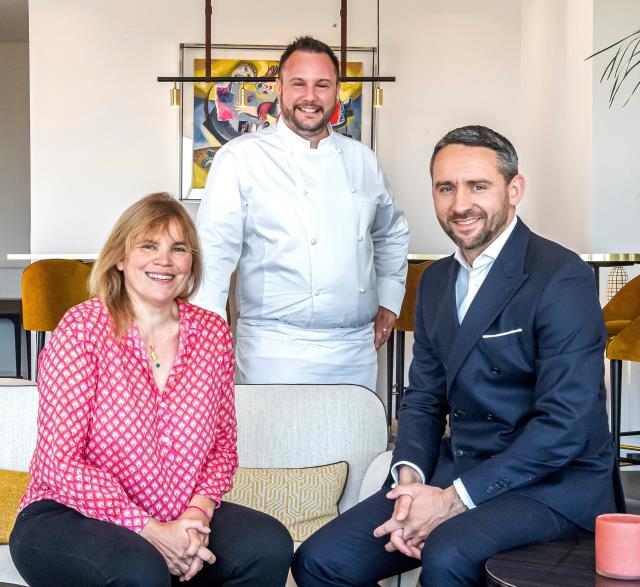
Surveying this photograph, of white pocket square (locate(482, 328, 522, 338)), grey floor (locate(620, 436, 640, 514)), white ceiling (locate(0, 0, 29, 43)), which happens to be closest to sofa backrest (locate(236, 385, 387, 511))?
white pocket square (locate(482, 328, 522, 338))

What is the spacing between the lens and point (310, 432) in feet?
8.72

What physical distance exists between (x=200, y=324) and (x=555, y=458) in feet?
2.63

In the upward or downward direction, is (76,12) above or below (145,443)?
above

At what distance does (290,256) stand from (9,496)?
1.10 metres

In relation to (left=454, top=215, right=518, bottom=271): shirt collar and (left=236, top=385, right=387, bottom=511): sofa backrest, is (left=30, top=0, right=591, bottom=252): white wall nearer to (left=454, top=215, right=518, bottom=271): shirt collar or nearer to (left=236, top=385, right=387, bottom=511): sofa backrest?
(left=236, top=385, right=387, bottom=511): sofa backrest

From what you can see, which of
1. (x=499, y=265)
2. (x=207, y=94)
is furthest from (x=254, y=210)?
(x=207, y=94)

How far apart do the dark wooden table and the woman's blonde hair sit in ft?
2.98

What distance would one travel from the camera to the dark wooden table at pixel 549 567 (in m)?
1.50

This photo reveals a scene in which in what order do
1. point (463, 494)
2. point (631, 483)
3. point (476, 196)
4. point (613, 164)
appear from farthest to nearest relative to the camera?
point (613, 164) < point (631, 483) < point (476, 196) < point (463, 494)

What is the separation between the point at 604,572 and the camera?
1535mm

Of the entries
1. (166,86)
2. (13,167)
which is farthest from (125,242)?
(13,167)

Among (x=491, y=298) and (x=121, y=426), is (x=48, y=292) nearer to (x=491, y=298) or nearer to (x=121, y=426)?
(x=121, y=426)

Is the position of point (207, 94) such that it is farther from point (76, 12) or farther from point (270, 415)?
point (270, 415)

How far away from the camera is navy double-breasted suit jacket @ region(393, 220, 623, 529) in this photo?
1.85m
